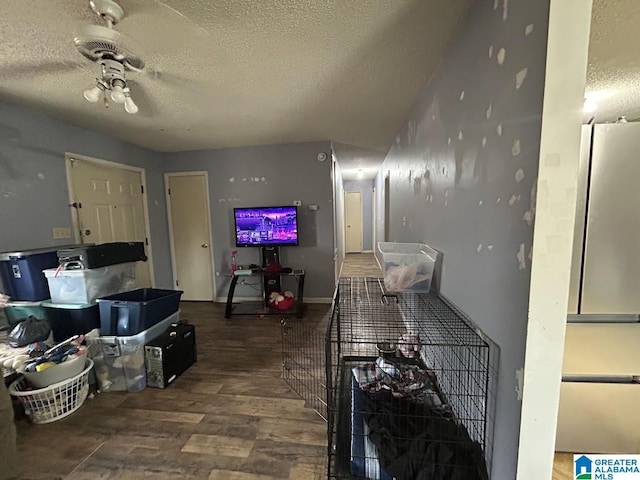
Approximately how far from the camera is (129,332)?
213 cm

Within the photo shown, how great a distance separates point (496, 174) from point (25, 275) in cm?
340

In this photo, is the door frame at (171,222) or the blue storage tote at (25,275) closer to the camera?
the blue storage tote at (25,275)

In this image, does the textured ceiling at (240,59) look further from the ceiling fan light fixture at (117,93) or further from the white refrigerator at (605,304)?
the white refrigerator at (605,304)

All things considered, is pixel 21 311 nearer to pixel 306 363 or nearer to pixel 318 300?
pixel 306 363

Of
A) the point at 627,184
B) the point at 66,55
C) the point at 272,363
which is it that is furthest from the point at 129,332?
the point at 627,184

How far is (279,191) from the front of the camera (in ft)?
13.4

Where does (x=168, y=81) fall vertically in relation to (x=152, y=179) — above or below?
above

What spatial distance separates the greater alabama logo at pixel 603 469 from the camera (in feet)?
3.96

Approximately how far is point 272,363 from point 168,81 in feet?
8.15

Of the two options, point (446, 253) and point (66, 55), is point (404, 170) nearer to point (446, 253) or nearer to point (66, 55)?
point (446, 253)

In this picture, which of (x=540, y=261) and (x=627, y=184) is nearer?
(x=540, y=261)

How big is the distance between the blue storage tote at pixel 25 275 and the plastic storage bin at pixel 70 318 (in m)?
0.13

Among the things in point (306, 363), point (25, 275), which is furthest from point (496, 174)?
point (25, 275)

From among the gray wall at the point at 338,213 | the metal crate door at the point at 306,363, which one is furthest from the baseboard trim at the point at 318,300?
Result: the gray wall at the point at 338,213
